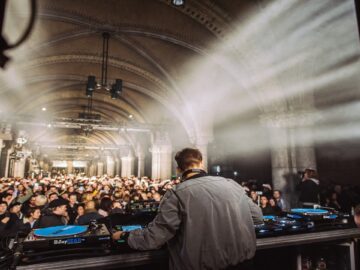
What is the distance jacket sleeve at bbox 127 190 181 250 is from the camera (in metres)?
1.63

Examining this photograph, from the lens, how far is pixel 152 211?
2629 millimetres

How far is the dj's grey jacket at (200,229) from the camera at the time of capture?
1.64 m

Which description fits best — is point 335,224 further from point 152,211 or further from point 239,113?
point 239,113

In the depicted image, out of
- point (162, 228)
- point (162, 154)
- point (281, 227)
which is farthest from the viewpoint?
point (162, 154)

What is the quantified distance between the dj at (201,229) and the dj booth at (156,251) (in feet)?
0.58

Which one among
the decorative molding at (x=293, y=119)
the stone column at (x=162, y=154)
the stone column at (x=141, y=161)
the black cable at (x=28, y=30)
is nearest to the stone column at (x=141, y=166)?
the stone column at (x=141, y=161)

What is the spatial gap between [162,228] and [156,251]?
0.40 metres

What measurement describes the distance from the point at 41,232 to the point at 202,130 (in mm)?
11407

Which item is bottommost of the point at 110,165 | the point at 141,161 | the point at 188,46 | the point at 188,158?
the point at 188,158

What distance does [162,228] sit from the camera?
1.64 m

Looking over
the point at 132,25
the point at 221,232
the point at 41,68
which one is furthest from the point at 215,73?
the point at 221,232

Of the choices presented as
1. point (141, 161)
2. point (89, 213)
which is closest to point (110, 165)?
point (141, 161)

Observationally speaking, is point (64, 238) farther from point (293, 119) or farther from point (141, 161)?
point (141, 161)

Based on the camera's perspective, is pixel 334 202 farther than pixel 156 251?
Yes
